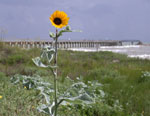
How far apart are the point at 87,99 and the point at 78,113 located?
71.5 inches

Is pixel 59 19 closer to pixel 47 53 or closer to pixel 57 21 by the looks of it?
pixel 57 21

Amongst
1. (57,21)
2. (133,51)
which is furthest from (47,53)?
(133,51)

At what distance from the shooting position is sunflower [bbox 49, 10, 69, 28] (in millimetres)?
1805

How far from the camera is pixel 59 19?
1.83 m

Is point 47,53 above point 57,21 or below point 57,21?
below

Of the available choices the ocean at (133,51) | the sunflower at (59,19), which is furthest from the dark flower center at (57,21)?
the ocean at (133,51)

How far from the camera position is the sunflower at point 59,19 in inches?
71.1

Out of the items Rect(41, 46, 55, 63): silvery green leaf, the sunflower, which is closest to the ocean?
Rect(41, 46, 55, 63): silvery green leaf

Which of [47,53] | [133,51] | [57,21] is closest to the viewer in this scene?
[57,21]

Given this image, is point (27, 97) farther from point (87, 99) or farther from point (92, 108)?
point (87, 99)

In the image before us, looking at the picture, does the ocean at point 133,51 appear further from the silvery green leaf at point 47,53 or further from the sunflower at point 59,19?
the sunflower at point 59,19

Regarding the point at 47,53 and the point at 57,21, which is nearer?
the point at 57,21

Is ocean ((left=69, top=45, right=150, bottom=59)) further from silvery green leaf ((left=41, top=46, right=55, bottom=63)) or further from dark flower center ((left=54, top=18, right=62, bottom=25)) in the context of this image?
dark flower center ((left=54, top=18, right=62, bottom=25))

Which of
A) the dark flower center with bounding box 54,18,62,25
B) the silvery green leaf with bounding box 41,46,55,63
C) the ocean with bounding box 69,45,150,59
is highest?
the dark flower center with bounding box 54,18,62,25
